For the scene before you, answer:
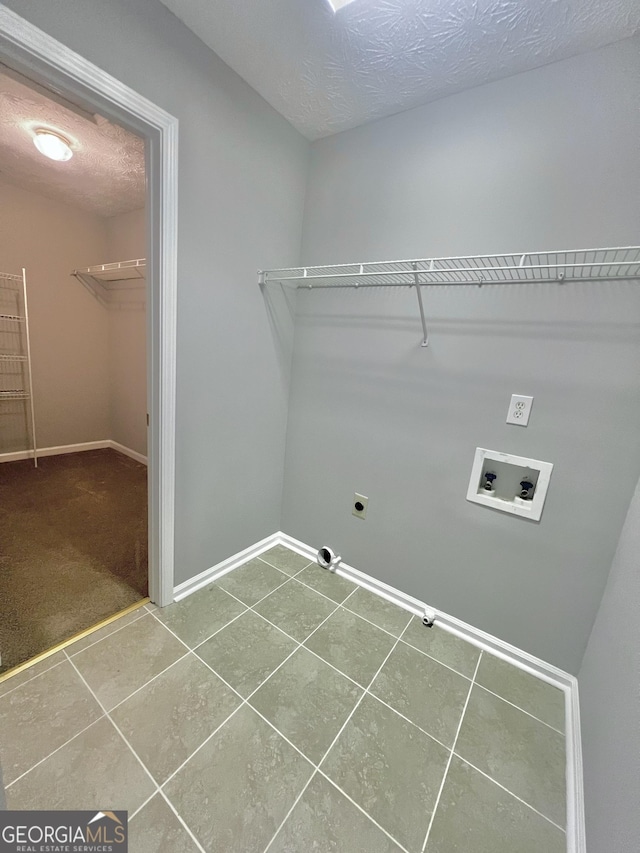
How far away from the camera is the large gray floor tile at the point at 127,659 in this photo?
1.27m

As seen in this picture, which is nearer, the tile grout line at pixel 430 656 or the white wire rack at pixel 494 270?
the white wire rack at pixel 494 270

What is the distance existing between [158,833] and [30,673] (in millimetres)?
807

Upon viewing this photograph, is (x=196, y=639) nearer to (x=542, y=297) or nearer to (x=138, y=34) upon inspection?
(x=542, y=297)

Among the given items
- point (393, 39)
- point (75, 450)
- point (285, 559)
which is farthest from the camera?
point (75, 450)

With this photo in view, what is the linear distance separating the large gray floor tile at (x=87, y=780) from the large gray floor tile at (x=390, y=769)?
0.58 metres

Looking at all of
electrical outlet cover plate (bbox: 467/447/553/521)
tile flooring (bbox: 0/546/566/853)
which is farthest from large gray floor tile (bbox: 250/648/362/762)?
electrical outlet cover plate (bbox: 467/447/553/521)

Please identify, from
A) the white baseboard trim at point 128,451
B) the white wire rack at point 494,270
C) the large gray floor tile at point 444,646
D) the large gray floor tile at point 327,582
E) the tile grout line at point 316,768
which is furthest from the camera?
the white baseboard trim at point 128,451

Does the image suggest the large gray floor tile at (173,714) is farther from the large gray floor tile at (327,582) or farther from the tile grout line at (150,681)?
the large gray floor tile at (327,582)

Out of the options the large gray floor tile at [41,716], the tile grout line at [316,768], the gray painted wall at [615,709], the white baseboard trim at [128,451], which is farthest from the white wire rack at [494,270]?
the white baseboard trim at [128,451]

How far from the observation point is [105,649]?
4.69 feet

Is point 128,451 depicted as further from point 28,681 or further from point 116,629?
point 28,681

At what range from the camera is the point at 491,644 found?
1.61 meters

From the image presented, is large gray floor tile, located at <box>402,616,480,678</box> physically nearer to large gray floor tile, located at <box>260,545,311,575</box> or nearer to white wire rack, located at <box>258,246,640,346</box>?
large gray floor tile, located at <box>260,545,311,575</box>

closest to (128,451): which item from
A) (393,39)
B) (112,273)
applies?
(112,273)
